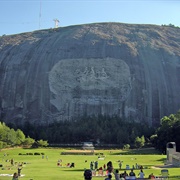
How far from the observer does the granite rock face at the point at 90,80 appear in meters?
85.7

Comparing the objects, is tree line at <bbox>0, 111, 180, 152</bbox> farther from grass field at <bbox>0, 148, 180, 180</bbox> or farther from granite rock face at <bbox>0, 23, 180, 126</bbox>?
grass field at <bbox>0, 148, 180, 180</bbox>

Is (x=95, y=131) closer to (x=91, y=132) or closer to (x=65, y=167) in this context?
(x=91, y=132)

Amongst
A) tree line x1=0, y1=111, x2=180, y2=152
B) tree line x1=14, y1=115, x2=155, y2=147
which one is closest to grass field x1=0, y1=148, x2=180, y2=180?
tree line x1=0, y1=111, x2=180, y2=152

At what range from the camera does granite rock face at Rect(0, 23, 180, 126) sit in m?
85.7

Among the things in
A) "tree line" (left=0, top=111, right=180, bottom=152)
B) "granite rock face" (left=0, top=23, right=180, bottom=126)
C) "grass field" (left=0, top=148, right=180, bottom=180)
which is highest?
"granite rock face" (left=0, top=23, right=180, bottom=126)

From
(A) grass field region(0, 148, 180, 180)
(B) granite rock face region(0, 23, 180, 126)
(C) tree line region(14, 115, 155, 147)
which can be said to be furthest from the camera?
(B) granite rock face region(0, 23, 180, 126)

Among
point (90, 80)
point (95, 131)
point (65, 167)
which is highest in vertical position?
point (90, 80)

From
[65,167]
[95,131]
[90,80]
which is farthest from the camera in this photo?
[90,80]

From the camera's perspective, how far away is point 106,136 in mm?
74250

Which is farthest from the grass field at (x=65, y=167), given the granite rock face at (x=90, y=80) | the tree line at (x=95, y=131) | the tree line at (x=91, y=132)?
the granite rock face at (x=90, y=80)

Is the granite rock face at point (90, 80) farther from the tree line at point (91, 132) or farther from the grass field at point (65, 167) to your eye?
the grass field at point (65, 167)

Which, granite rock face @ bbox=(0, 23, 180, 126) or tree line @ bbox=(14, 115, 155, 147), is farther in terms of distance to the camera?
granite rock face @ bbox=(0, 23, 180, 126)

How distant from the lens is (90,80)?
8869 centimetres

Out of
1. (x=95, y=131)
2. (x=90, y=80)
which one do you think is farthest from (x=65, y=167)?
(x=90, y=80)
